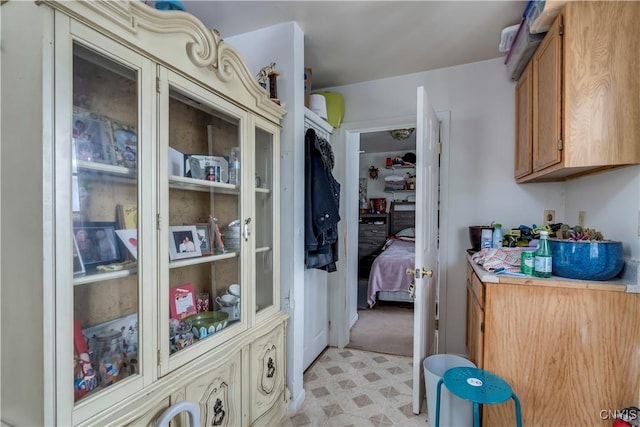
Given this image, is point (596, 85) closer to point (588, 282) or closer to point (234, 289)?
point (588, 282)

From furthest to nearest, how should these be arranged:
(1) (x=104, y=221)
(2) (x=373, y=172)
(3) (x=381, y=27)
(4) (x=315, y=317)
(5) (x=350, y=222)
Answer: (2) (x=373, y=172), (5) (x=350, y=222), (4) (x=315, y=317), (3) (x=381, y=27), (1) (x=104, y=221)

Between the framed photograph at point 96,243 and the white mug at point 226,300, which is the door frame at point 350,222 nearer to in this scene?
the white mug at point 226,300

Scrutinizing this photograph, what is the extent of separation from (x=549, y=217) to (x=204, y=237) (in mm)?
2387

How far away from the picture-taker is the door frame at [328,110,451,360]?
2463 mm

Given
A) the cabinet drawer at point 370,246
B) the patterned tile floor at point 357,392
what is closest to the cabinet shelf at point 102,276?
the patterned tile floor at point 357,392

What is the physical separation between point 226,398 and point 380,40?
2.30 m

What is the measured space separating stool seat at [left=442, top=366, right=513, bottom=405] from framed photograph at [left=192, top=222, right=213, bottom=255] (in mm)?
1303

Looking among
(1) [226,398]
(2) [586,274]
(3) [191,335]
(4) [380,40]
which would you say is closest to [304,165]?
(4) [380,40]

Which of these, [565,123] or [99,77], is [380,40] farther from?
[99,77]

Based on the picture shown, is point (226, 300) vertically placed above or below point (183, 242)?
below

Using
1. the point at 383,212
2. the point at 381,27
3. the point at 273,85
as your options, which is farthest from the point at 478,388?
the point at 383,212

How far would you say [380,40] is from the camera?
2.05m

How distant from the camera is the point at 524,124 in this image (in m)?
2.01

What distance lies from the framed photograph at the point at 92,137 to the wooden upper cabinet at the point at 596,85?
1.91 meters
